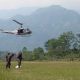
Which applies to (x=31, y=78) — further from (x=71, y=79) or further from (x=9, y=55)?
(x=9, y=55)

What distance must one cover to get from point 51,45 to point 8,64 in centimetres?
10868

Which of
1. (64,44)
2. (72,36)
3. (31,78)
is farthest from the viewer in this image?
(72,36)

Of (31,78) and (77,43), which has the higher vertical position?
(77,43)

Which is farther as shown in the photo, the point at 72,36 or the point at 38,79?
the point at 72,36

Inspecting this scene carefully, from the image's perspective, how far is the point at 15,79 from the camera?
24266mm

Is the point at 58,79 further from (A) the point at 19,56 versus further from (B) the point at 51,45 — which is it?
(B) the point at 51,45

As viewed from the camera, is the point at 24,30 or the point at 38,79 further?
the point at 24,30

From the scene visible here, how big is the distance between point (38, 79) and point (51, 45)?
399 feet

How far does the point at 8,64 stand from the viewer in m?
38.9

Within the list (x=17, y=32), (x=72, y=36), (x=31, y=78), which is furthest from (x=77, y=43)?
(x=31, y=78)

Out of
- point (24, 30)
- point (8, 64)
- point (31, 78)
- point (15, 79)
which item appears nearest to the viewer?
point (15, 79)

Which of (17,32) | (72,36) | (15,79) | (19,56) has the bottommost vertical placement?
(15,79)

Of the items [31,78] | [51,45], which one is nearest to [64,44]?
[51,45]

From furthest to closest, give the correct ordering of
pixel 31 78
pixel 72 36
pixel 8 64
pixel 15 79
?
pixel 72 36, pixel 8 64, pixel 31 78, pixel 15 79
